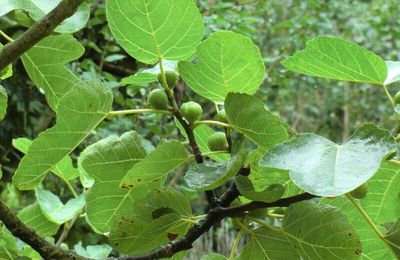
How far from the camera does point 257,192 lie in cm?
47

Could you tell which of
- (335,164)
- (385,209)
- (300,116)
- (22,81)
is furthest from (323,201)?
(300,116)

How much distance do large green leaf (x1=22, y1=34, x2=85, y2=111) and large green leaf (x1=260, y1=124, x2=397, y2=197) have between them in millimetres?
243

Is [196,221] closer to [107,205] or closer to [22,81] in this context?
[107,205]

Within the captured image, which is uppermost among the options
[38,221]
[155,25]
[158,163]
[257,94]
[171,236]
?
[155,25]

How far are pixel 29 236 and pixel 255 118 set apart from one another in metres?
0.23

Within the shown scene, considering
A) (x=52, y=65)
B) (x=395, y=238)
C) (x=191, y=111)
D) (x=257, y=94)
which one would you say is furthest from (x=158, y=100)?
(x=257, y=94)

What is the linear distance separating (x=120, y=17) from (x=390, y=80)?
0.29 metres

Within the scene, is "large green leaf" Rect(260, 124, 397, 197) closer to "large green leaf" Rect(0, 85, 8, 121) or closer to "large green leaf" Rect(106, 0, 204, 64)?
"large green leaf" Rect(106, 0, 204, 64)

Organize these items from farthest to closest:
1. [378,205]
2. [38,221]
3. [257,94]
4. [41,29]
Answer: [257,94] < [38,221] < [378,205] < [41,29]

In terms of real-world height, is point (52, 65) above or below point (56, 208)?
above

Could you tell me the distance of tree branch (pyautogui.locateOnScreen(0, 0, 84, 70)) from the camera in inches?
14.4

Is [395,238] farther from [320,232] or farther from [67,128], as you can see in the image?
[67,128]

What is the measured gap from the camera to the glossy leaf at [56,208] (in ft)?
2.76

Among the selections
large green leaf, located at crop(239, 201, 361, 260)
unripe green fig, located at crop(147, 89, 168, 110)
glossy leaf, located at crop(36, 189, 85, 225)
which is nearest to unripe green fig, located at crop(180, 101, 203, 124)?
unripe green fig, located at crop(147, 89, 168, 110)
